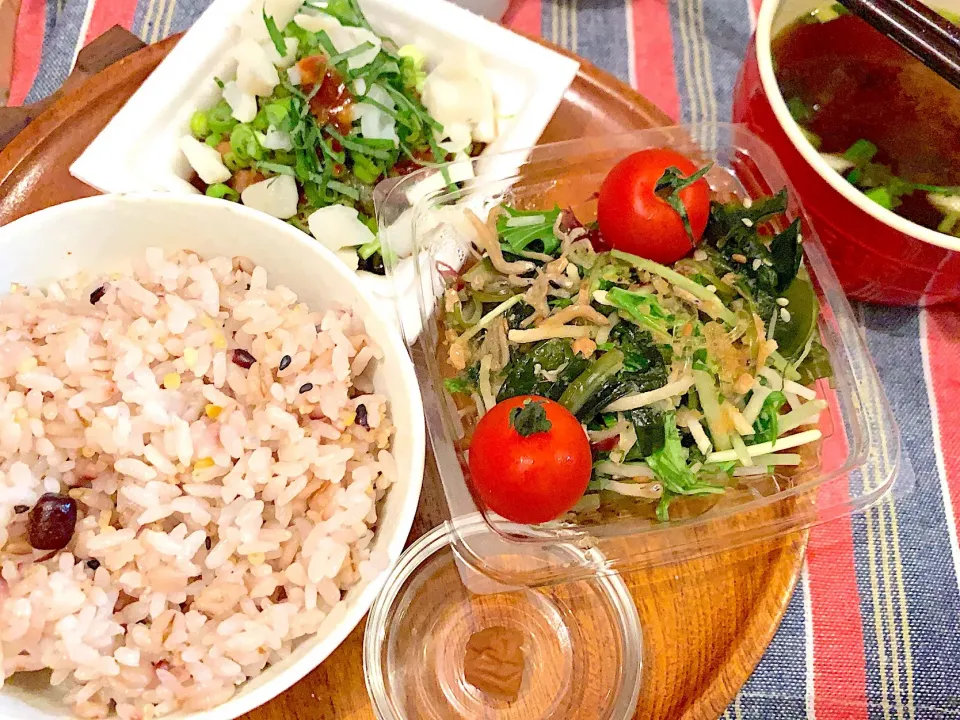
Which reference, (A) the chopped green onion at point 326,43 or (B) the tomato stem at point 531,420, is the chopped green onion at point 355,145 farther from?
(B) the tomato stem at point 531,420

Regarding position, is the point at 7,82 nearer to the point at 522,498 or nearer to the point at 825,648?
the point at 522,498

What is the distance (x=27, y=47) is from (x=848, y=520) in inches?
78.7

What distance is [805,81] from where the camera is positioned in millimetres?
1295

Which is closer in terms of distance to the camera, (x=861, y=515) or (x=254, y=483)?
(x=254, y=483)

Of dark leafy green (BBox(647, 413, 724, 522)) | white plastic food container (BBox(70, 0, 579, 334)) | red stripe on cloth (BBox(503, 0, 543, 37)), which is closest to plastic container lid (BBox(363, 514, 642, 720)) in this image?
dark leafy green (BBox(647, 413, 724, 522))

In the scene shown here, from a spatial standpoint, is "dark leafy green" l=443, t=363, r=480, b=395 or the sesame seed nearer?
the sesame seed

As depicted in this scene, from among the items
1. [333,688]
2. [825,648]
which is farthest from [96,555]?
[825,648]

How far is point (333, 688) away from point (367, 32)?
1.08 meters

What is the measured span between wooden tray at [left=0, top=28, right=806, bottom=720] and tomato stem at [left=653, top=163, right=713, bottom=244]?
310 mm

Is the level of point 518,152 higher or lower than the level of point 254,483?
higher

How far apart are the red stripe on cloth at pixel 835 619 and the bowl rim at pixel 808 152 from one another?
27 cm

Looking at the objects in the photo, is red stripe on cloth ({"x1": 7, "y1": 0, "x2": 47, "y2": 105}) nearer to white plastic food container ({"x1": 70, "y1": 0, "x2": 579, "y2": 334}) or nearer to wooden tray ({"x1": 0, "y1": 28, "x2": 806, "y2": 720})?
wooden tray ({"x1": 0, "y1": 28, "x2": 806, "y2": 720})

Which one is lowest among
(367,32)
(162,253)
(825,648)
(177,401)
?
(825,648)

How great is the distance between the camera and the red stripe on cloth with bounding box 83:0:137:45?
1.67m
